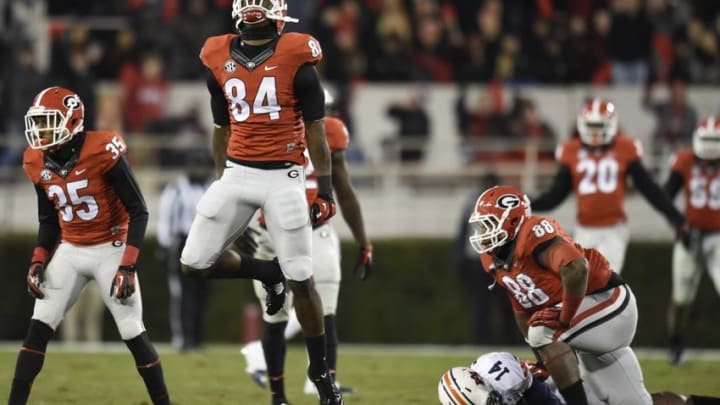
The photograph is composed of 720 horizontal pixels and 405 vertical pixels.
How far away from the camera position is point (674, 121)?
15992mm

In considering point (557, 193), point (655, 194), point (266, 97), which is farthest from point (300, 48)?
point (655, 194)

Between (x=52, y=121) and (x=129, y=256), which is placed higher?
(x=52, y=121)

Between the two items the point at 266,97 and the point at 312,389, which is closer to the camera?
the point at 266,97

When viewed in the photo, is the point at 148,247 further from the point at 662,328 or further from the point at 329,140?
the point at 329,140

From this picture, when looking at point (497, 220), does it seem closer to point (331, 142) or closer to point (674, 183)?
point (331, 142)

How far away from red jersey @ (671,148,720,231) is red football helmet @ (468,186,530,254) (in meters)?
4.40

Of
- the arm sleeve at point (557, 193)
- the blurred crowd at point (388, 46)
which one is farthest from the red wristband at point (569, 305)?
the blurred crowd at point (388, 46)

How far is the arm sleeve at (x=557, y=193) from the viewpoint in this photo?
412 inches

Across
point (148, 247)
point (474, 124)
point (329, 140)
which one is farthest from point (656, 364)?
point (148, 247)

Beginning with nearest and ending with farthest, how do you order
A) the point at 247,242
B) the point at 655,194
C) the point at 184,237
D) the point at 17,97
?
the point at 247,242
the point at 655,194
the point at 184,237
the point at 17,97

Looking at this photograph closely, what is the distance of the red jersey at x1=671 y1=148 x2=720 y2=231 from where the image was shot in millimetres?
11211

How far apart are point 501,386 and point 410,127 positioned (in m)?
8.78

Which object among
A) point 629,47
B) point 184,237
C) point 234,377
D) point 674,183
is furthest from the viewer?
point 629,47

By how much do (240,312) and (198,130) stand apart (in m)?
2.09
